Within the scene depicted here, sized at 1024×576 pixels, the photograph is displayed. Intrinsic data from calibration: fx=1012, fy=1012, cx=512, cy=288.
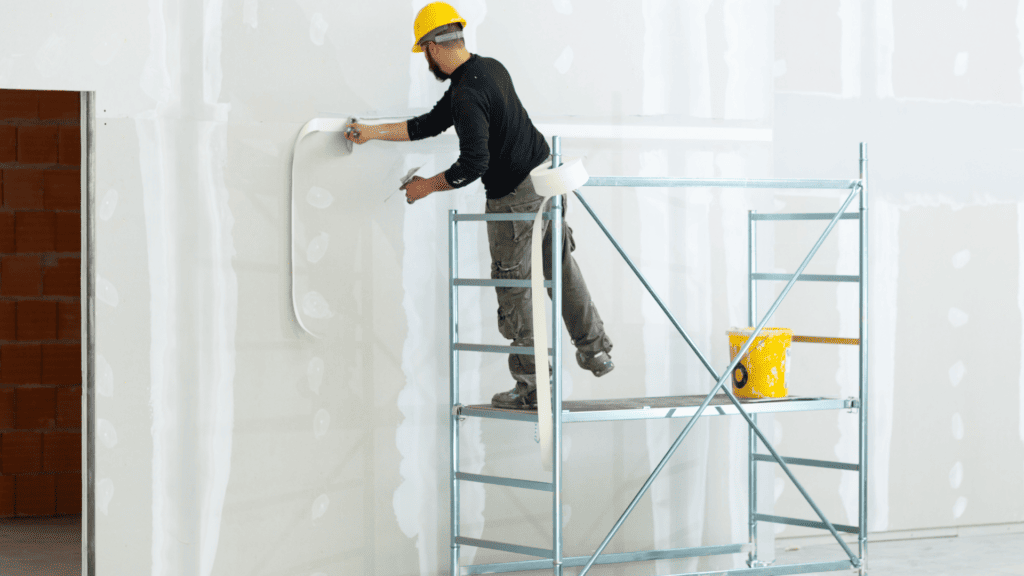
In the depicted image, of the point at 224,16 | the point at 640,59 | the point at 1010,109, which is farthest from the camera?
the point at 1010,109

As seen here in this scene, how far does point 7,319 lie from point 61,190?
736 mm

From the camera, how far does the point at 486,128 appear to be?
11.9 ft

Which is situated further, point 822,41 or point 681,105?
point 822,41

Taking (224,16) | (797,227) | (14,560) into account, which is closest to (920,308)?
(797,227)

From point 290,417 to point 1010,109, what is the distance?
13.0 ft

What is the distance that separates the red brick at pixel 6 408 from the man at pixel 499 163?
8.92 ft

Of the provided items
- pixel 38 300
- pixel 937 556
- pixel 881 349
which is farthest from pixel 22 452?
pixel 937 556

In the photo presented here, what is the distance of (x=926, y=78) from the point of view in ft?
16.7

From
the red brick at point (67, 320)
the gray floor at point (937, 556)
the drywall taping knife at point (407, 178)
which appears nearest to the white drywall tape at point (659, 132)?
the drywall taping knife at point (407, 178)

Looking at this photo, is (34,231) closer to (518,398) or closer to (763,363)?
(518,398)

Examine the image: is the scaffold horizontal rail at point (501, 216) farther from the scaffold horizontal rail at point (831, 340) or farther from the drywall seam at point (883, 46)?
the drywall seam at point (883, 46)

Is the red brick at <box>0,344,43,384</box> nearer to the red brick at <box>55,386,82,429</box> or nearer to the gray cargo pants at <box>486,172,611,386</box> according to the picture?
the red brick at <box>55,386,82,429</box>

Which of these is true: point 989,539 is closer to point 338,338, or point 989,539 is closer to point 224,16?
point 338,338

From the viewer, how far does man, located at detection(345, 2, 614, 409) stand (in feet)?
11.9
